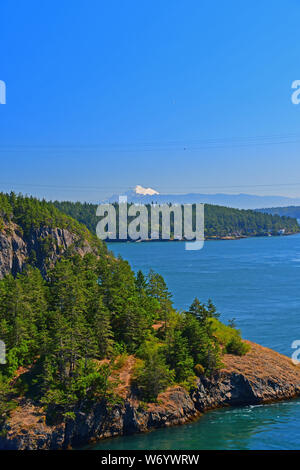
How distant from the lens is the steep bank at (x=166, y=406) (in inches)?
1610

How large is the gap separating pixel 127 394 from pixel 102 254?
116357 millimetres

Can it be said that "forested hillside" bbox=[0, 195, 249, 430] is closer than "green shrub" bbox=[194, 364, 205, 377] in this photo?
Yes

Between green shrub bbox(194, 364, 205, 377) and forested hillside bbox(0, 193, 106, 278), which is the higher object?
forested hillside bbox(0, 193, 106, 278)

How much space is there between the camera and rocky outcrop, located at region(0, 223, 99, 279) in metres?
144

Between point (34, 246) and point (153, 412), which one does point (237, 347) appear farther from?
point (34, 246)

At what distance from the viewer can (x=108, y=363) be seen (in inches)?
1900

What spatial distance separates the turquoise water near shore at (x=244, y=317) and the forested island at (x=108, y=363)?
225cm

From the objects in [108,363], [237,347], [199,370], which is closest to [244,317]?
[237,347]

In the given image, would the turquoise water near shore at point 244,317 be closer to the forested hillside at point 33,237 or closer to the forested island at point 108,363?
the forested island at point 108,363

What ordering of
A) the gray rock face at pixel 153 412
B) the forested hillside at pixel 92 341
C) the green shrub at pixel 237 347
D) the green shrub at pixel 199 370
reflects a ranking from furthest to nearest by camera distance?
1. the green shrub at pixel 237 347
2. the green shrub at pixel 199 370
3. the forested hillside at pixel 92 341
4. the gray rock face at pixel 153 412

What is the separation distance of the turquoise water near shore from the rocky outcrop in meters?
26.7

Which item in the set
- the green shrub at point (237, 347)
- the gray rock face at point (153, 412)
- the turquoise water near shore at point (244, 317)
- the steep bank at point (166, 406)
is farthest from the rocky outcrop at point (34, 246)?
the gray rock face at point (153, 412)

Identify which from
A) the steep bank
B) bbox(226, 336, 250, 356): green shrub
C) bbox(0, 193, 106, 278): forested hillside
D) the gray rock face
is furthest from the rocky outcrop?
the gray rock face

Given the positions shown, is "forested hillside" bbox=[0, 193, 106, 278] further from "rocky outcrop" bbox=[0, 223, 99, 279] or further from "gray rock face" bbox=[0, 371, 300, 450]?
"gray rock face" bbox=[0, 371, 300, 450]
